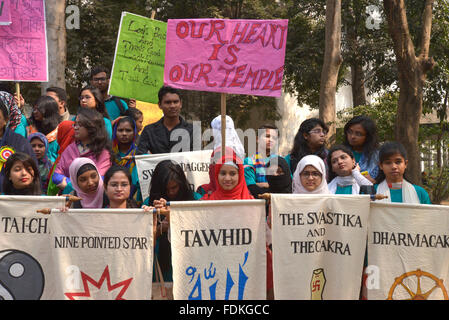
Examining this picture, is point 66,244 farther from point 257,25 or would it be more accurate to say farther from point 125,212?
point 257,25

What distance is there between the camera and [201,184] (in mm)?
5895

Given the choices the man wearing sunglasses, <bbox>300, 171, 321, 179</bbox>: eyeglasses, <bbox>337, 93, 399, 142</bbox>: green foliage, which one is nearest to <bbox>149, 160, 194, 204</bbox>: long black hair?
<bbox>300, 171, 321, 179</bbox>: eyeglasses

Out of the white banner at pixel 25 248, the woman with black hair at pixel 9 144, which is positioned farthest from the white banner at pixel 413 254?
the woman with black hair at pixel 9 144

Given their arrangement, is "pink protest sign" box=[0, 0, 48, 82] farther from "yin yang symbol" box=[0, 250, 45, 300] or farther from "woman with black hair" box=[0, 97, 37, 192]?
"yin yang symbol" box=[0, 250, 45, 300]

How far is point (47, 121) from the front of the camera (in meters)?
6.56

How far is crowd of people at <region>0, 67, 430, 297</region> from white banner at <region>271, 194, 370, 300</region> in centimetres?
24

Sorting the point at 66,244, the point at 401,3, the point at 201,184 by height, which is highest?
the point at 401,3

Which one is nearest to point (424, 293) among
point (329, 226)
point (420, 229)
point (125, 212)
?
point (420, 229)

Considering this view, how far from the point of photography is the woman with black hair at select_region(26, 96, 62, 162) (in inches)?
256

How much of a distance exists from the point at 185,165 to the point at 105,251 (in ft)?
5.46

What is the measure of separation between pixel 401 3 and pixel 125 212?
20.4ft

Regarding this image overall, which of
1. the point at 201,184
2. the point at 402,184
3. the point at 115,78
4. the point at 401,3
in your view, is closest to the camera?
the point at 402,184

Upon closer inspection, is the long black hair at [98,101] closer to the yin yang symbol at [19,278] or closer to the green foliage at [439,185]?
the yin yang symbol at [19,278]

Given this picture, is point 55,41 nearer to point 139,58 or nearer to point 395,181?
point 139,58
